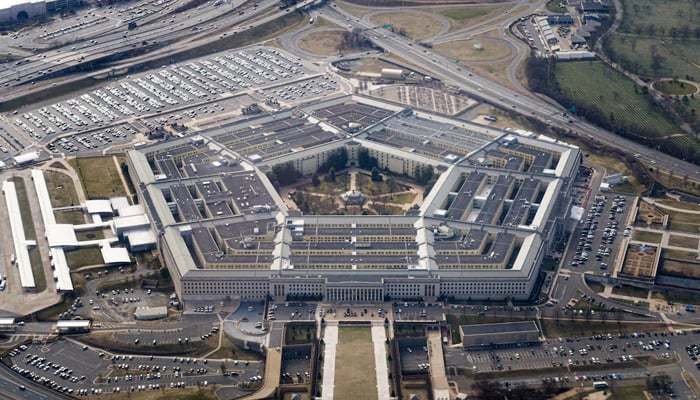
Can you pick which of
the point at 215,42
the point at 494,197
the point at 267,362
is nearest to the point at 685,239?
the point at 494,197

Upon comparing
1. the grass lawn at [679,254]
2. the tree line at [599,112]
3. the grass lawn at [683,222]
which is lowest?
the grass lawn at [679,254]

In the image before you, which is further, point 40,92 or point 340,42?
point 340,42

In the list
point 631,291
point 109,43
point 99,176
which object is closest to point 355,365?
point 631,291

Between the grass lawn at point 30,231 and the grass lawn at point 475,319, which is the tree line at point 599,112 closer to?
the grass lawn at point 475,319

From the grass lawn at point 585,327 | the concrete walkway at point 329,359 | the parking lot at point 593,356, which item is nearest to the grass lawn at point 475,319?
the grass lawn at point 585,327

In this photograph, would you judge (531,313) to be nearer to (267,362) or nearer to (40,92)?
(267,362)

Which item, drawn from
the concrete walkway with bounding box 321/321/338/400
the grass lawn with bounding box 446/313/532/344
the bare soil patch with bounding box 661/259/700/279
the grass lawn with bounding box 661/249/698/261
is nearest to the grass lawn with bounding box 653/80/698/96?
the grass lawn with bounding box 661/249/698/261

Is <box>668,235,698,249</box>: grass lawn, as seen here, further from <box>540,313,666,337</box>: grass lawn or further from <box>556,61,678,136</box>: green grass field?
<box>556,61,678,136</box>: green grass field
